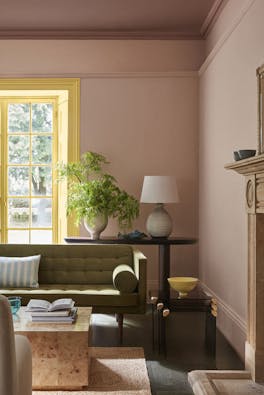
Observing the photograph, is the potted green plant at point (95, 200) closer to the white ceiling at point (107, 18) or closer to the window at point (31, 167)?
the window at point (31, 167)

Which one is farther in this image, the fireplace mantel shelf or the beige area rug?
the beige area rug

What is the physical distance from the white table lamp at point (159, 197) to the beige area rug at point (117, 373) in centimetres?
160

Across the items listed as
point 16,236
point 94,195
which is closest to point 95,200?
point 94,195

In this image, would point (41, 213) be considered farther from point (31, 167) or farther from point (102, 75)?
point (102, 75)

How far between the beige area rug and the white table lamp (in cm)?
160

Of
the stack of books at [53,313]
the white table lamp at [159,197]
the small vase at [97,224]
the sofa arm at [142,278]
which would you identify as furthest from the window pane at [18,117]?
the stack of books at [53,313]

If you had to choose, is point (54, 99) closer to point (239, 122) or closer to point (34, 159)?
point (34, 159)

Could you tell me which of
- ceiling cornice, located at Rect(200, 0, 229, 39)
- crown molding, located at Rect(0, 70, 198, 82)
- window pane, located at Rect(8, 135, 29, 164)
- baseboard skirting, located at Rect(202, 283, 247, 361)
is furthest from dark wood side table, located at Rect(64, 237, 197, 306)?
ceiling cornice, located at Rect(200, 0, 229, 39)

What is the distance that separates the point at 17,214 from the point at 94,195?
1.43 metres

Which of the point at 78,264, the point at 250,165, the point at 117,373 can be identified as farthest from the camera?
the point at 78,264

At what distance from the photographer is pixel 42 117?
6.73m

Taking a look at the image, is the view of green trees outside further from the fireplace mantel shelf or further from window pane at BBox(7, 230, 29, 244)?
the fireplace mantel shelf

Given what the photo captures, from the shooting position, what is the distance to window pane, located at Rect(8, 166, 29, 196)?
6688 millimetres

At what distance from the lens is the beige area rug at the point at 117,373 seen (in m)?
3.39
